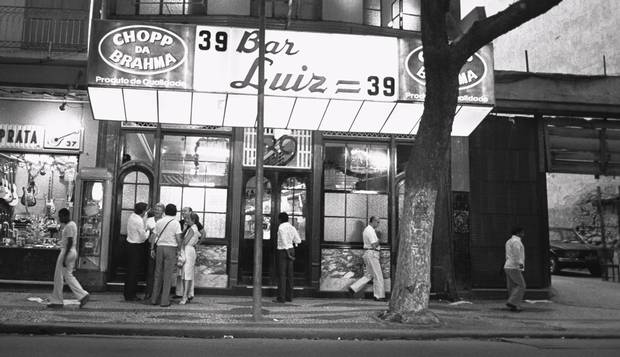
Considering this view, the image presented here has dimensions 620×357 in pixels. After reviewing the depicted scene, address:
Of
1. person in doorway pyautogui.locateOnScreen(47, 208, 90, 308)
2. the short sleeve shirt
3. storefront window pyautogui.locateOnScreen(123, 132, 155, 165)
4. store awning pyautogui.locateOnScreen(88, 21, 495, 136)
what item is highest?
store awning pyautogui.locateOnScreen(88, 21, 495, 136)

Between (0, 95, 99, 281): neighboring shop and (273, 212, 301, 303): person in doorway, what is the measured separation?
5.04 meters

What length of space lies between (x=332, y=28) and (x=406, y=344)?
842 cm

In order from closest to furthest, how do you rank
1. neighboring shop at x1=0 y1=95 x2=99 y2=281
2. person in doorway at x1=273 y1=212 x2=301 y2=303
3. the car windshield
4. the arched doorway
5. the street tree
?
the street tree → person in doorway at x1=273 y1=212 x2=301 y2=303 → the arched doorway → neighboring shop at x1=0 y1=95 x2=99 y2=281 → the car windshield

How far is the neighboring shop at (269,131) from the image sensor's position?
11.1 m

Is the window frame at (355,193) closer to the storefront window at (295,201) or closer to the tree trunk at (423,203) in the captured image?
the storefront window at (295,201)

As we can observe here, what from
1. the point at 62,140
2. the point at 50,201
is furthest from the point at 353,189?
the point at 50,201

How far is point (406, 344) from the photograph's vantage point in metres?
8.39

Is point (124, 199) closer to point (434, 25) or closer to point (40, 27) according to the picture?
point (40, 27)

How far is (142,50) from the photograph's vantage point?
1099cm

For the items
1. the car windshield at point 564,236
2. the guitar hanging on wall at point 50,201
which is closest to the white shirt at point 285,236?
the guitar hanging on wall at point 50,201

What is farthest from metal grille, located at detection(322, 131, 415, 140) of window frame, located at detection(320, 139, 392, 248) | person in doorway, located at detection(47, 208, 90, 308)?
person in doorway, located at detection(47, 208, 90, 308)

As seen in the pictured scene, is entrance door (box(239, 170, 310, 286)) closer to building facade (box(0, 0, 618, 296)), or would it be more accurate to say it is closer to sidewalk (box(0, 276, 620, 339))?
building facade (box(0, 0, 618, 296))

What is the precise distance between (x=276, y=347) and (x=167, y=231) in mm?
4285

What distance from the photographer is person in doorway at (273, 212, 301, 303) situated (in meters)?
12.3
